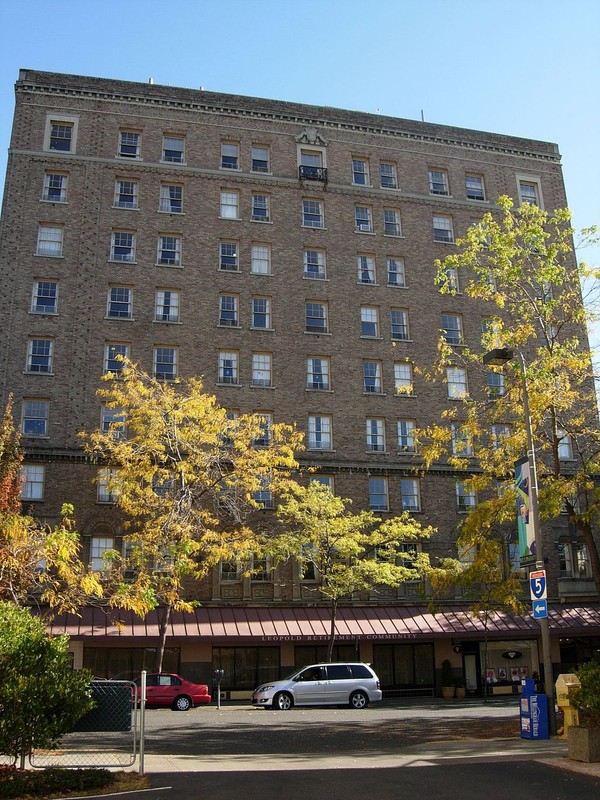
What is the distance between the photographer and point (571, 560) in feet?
144

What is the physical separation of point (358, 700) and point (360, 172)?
100ft

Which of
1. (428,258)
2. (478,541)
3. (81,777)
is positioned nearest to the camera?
(81,777)

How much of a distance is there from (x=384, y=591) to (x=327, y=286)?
54.9ft

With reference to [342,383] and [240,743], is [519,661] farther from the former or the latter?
[240,743]

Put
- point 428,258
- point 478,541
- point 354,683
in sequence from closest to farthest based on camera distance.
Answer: point 478,541, point 354,683, point 428,258

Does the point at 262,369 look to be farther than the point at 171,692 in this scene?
Yes

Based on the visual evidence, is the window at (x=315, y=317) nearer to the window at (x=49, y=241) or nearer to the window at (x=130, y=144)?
the window at (x=130, y=144)

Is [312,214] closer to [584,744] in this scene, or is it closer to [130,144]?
[130,144]

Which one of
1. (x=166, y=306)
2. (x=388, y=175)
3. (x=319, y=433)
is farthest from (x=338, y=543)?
(x=388, y=175)

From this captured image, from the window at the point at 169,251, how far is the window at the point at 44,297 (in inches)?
224

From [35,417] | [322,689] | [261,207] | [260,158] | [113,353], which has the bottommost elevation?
[322,689]

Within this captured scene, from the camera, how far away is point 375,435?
4325cm

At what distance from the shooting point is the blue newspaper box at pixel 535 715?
1895 centimetres

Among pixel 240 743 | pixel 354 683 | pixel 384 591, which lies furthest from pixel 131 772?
pixel 384 591
